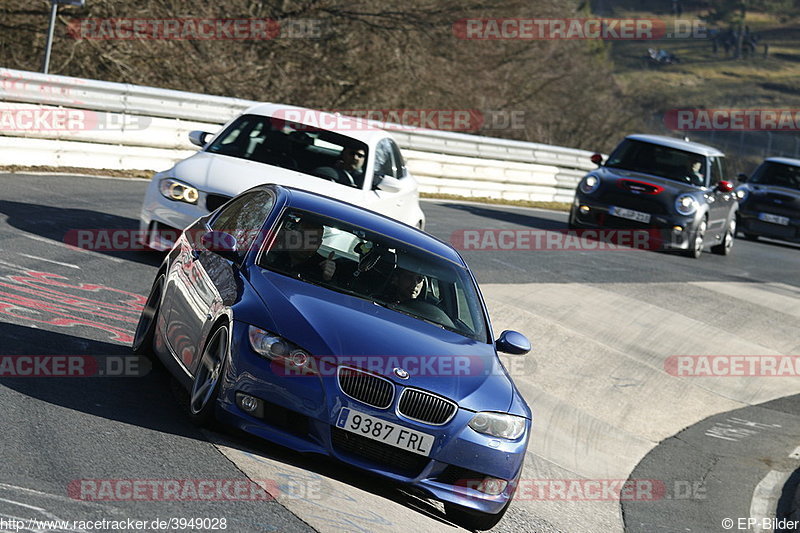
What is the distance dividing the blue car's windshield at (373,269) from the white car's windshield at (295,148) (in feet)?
15.4

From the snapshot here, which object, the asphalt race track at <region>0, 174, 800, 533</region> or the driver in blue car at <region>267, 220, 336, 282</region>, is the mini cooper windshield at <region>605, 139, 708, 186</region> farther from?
the driver in blue car at <region>267, 220, 336, 282</region>

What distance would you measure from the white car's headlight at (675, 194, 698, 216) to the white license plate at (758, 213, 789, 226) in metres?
6.94

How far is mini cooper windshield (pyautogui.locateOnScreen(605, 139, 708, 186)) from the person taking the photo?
21.1m

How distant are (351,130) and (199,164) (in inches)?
66.3

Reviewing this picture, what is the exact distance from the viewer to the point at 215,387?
21.7 ft

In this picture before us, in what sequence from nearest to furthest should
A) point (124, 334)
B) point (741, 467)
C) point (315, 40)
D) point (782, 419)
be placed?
1. point (124, 334)
2. point (741, 467)
3. point (782, 419)
4. point (315, 40)

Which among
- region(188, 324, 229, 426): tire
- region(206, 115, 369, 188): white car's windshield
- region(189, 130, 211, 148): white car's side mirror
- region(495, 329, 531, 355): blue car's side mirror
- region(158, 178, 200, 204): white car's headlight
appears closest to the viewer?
region(188, 324, 229, 426): tire

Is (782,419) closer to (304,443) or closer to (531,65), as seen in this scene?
(304,443)

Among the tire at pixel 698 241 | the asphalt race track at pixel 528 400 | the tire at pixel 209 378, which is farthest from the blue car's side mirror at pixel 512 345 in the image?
the tire at pixel 698 241

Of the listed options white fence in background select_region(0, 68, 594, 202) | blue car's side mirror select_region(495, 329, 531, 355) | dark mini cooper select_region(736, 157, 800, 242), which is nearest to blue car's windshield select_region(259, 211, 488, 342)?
blue car's side mirror select_region(495, 329, 531, 355)

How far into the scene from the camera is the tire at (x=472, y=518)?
6762mm

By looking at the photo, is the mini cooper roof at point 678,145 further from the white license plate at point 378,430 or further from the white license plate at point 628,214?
the white license plate at point 378,430

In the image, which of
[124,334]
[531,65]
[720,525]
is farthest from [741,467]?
[531,65]

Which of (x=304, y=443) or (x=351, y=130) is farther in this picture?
(x=351, y=130)
